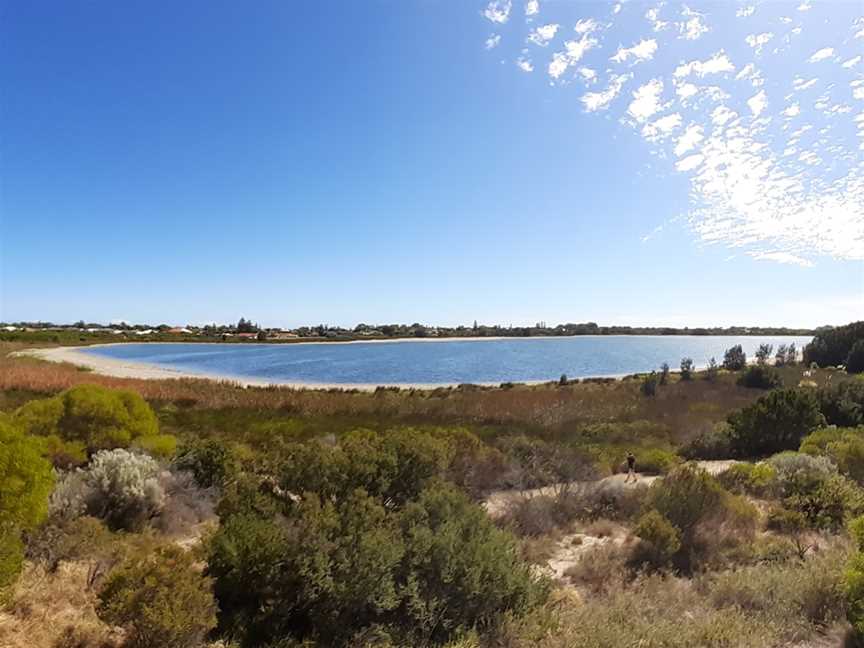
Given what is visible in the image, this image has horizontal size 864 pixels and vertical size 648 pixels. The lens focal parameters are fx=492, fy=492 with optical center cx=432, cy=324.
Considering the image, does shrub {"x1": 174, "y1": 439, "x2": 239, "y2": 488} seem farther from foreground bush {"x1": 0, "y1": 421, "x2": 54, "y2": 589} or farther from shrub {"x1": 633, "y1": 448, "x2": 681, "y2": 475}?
shrub {"x1": 633, "y1": 448, "x2": 681, "y2": 475}

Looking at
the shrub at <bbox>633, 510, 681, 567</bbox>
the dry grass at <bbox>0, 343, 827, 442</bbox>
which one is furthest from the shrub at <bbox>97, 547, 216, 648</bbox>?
the dry grass at <bbox>0, 343, 827, 442</bbox>

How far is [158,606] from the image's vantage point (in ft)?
12.8

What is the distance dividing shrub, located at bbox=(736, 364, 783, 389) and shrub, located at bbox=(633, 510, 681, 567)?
31.4 m

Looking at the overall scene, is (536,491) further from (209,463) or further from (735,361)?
(735,361)

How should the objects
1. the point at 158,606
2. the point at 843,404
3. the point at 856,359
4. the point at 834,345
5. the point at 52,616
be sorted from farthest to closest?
1. the point at 834,345
2. the point at 856,359
3. the point at 843,404
4. the point at 52,616
5. the point at 158,606

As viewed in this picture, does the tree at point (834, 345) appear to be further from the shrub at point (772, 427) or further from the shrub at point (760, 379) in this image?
the shrub at point (772, 427)

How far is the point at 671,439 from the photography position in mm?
16938

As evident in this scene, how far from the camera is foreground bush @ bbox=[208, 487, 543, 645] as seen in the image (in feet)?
14.5

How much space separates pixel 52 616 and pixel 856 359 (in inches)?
2213

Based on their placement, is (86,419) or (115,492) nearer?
(115,492)

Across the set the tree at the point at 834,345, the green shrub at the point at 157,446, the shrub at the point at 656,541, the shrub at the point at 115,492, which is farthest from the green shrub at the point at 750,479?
the tree at the point at 834,345

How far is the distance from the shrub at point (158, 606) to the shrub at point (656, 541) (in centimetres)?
540

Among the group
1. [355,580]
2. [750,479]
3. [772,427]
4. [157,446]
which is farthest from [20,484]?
[772,427]

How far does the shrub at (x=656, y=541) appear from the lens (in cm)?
657
